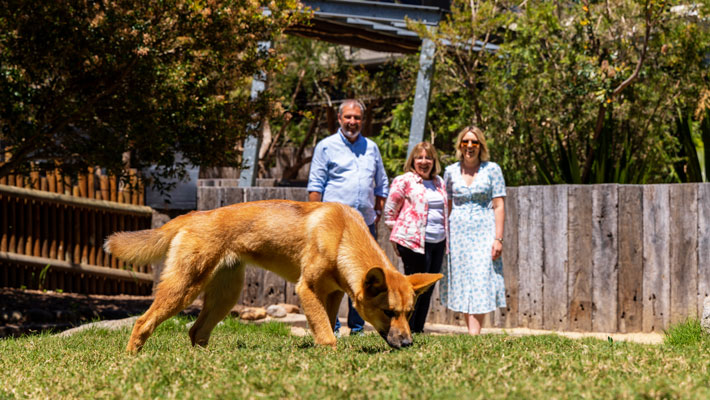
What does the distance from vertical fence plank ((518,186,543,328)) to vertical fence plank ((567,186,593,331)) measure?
376 mm

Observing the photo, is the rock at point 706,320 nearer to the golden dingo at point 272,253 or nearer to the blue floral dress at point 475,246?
the blue floral dress at point 475,246

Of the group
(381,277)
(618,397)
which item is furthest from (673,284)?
(618,397)

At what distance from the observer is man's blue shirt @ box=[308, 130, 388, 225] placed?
7.79m

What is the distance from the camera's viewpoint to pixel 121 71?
8.61m

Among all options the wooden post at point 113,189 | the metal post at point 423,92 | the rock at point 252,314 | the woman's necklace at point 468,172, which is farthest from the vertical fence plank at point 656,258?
the wooden post at point 113,189

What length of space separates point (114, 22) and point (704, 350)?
6.68 metres

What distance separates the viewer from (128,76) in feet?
28.7

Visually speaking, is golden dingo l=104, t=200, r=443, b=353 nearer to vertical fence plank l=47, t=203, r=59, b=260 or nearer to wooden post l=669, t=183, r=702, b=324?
wooden post l=669, t=183, r=702, b=324

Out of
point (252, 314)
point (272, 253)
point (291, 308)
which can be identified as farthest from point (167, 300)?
point (291, 308)

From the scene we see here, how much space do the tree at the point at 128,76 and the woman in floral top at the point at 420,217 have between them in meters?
2.88

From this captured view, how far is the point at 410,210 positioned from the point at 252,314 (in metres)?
3.39

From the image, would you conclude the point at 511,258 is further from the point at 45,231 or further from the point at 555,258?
the point at 45,231

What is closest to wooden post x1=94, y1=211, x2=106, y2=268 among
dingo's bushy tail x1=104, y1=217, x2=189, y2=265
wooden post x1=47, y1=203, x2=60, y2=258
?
wooden post x1=47, y1=203, x2=60, y2=258

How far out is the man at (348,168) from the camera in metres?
7.80
